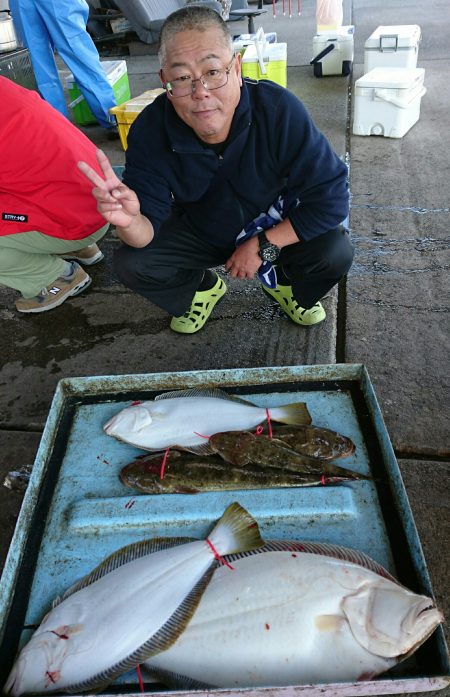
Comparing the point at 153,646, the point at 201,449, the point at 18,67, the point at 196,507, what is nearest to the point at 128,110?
the point at 18,67

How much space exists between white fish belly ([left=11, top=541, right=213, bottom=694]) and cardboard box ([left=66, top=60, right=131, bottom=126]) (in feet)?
16.0

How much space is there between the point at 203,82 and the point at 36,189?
3.84 feet

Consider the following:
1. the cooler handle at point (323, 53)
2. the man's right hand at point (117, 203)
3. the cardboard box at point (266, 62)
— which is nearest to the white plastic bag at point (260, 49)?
the cardboard box at point (266, 62)

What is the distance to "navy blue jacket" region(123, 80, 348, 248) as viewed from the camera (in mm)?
1979

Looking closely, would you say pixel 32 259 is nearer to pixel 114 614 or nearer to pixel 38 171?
pixel 38 171

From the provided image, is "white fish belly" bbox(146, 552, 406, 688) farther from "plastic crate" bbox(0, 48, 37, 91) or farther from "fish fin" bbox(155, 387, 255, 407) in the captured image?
"plastic crate" bbox(0, 48, 37, 91)

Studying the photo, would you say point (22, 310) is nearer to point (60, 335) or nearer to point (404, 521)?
point (60, 335)

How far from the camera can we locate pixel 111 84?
5.03 meters

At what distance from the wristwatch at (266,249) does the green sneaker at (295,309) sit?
1.12 feet

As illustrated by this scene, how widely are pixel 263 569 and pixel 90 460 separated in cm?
78

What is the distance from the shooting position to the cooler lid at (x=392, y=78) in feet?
13.7

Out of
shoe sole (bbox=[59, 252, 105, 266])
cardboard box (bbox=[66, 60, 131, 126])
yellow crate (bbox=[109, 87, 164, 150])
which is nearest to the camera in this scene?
shoe sole (bbox=[59, 252, 105, 266])

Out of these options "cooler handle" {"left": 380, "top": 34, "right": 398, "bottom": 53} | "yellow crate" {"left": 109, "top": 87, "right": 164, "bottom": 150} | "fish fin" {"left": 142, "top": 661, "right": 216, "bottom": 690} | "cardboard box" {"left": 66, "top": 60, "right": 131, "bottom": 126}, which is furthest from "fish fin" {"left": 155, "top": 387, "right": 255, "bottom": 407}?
"cooler handle" {"left": 380, "top": 34, "right": 398, "bottom": 53}

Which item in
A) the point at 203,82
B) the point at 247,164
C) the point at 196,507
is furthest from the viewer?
the point at 247,164
